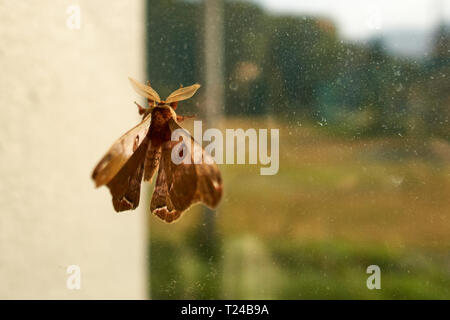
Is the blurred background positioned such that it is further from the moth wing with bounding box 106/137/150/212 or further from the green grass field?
the moth wing with bounding box 106/137/150/212

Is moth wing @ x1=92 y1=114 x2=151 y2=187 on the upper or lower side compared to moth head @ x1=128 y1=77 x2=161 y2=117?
lower

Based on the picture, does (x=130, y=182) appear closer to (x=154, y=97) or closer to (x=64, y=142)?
(x=154, y=97)

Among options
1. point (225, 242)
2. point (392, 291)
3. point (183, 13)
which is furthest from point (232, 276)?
point (183, 13)

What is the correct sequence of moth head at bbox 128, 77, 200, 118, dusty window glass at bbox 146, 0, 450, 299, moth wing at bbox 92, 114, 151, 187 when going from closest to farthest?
moth wing at bbox 92, 114, 151, 187 → moth head at bbox 128, 77, 200, 118 → dusty window glass at bbox 146, 0, 450, 299

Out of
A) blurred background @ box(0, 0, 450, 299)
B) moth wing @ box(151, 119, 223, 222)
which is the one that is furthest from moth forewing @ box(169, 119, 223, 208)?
blurred background @ box(0, 0, 450, 299)

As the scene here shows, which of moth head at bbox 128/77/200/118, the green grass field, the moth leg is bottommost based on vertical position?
the green grass field

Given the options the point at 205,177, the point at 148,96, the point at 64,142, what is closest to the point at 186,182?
the point at 205,177

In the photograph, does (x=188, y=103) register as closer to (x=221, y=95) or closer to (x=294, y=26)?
(x=221, y=95)
